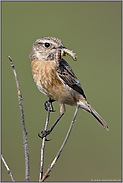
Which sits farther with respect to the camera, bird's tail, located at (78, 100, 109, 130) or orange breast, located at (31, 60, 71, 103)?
bird's tail, located at (78, 100, 109, 130)

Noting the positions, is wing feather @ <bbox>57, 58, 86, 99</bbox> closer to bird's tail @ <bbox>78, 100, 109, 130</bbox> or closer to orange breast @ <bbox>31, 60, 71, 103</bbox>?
orange breast @ <bbox>31, 60, 71, 103</bbox>

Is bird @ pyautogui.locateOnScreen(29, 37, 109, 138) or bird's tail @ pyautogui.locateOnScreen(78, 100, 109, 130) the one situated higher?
bird @ pyautogui.locateOnScreen(29, 37, 109, 138)

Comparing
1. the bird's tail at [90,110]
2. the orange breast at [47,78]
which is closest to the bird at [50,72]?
the orange breast at [47,78]

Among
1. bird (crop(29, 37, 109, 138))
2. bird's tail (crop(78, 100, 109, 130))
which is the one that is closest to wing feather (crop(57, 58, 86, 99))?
bird (crop(29, 37, 109, 138))

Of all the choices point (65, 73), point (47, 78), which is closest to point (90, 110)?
point (65, 73)

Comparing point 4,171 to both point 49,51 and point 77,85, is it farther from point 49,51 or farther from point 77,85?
point 49,51

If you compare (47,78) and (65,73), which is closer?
(47,78)

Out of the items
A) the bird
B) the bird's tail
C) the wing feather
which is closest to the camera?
the bird

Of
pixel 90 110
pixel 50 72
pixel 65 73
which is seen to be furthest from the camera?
pixel 90 110

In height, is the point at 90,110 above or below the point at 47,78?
below

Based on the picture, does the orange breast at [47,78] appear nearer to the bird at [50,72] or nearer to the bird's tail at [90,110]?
the bird at [50,72]

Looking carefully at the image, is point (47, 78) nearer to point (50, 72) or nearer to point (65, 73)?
point (50, 72)

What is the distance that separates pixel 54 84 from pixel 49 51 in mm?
565

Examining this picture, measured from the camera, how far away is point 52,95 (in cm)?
405
